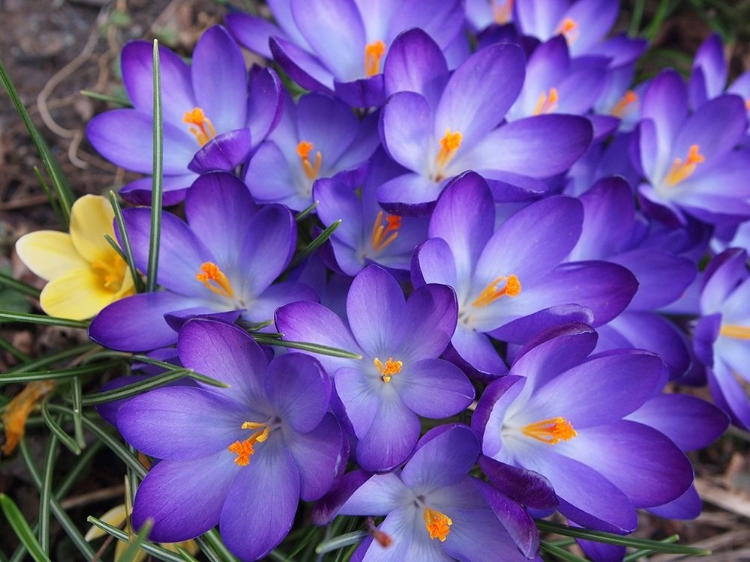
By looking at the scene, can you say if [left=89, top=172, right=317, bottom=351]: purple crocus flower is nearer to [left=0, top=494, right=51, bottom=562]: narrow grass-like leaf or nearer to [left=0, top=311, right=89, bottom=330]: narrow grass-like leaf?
[left=0, top=311, right=89, bottom=330]: narrow grass-like leaf

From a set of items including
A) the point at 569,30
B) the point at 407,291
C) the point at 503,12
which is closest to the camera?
→ the point at 407,291

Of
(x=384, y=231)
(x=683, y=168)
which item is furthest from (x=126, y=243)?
(x=683, y=168)

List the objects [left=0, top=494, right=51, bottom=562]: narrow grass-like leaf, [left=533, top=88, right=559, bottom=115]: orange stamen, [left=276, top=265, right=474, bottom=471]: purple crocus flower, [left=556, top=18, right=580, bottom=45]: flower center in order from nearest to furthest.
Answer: [left=0, top=494, right=51, bottom=562]: narrow grass-like leaf < [left=276, top=265, right=474, bottom=471]: purple crocus flower < [left=533, top=88, right=559, bottom=115]: orange stamen < [left=556, top=18, right=580, bottom=45]: flower center

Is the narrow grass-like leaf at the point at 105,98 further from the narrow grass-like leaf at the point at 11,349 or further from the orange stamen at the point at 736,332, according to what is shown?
the orange stamen at the point at 736,332

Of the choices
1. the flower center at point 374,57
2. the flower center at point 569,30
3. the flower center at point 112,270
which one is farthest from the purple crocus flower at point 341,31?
the flower center at point 112,270

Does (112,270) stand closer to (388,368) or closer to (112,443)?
(112,443)

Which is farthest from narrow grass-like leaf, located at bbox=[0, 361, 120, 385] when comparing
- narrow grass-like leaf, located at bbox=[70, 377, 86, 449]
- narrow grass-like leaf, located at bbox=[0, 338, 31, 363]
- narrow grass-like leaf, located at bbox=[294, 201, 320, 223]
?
narrow grass-like leaf, located at bbox=[294, 201, 320, 223]
